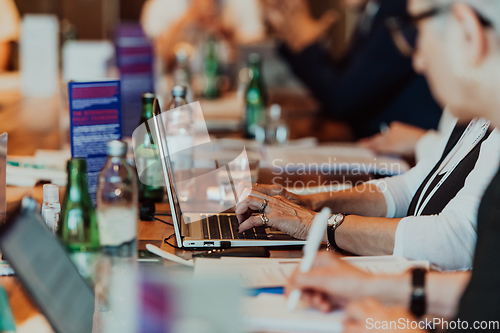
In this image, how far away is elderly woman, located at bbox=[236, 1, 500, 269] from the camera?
960 millimetres

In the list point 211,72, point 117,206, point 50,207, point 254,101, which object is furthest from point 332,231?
point 211,72

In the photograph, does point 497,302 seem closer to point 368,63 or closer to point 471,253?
point 471,253

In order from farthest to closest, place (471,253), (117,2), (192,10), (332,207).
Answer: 1. (117,2)
2. (192,10)
3. (332,207)
4. (471,253)

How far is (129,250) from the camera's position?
858mm

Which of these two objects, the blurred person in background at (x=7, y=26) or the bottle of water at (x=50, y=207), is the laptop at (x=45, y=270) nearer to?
the bottle of water at (x=50, y=207)

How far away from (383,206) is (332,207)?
14cm

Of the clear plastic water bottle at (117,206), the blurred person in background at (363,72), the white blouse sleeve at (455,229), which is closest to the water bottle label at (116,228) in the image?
the clear plastic water bottle at (117,206)

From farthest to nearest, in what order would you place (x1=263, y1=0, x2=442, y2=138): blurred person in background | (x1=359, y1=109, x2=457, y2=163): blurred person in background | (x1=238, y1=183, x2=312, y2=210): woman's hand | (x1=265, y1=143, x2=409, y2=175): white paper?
(x1=263, y1=0, x2=442, y2=138): blurred person in background, (x1=359, y1=109, x2=457, y2=163): blurred person in background, (x1=265, y1=143, x2=409, y2=175): white paper, (x1=238, y1=183, x2=312, y2=210): woman's hand

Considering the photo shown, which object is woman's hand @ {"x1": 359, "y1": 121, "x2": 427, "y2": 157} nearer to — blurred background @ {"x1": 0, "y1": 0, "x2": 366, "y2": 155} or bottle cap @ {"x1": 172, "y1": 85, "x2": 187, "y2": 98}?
blurred background @ {"x1": 0, "y1": 0, "x2": 366, "y2": 155}

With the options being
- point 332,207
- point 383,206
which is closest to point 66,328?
point 332,207

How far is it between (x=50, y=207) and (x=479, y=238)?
0.74m

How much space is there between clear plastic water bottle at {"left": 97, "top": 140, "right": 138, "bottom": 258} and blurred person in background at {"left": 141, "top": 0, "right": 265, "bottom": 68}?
6.76 feet

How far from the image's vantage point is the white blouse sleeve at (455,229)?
96 centimetres

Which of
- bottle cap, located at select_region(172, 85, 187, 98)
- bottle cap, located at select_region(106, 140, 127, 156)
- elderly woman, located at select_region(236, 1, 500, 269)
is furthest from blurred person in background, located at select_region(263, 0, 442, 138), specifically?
bottle cap, located at select_region(106, 140, 127, 156)
